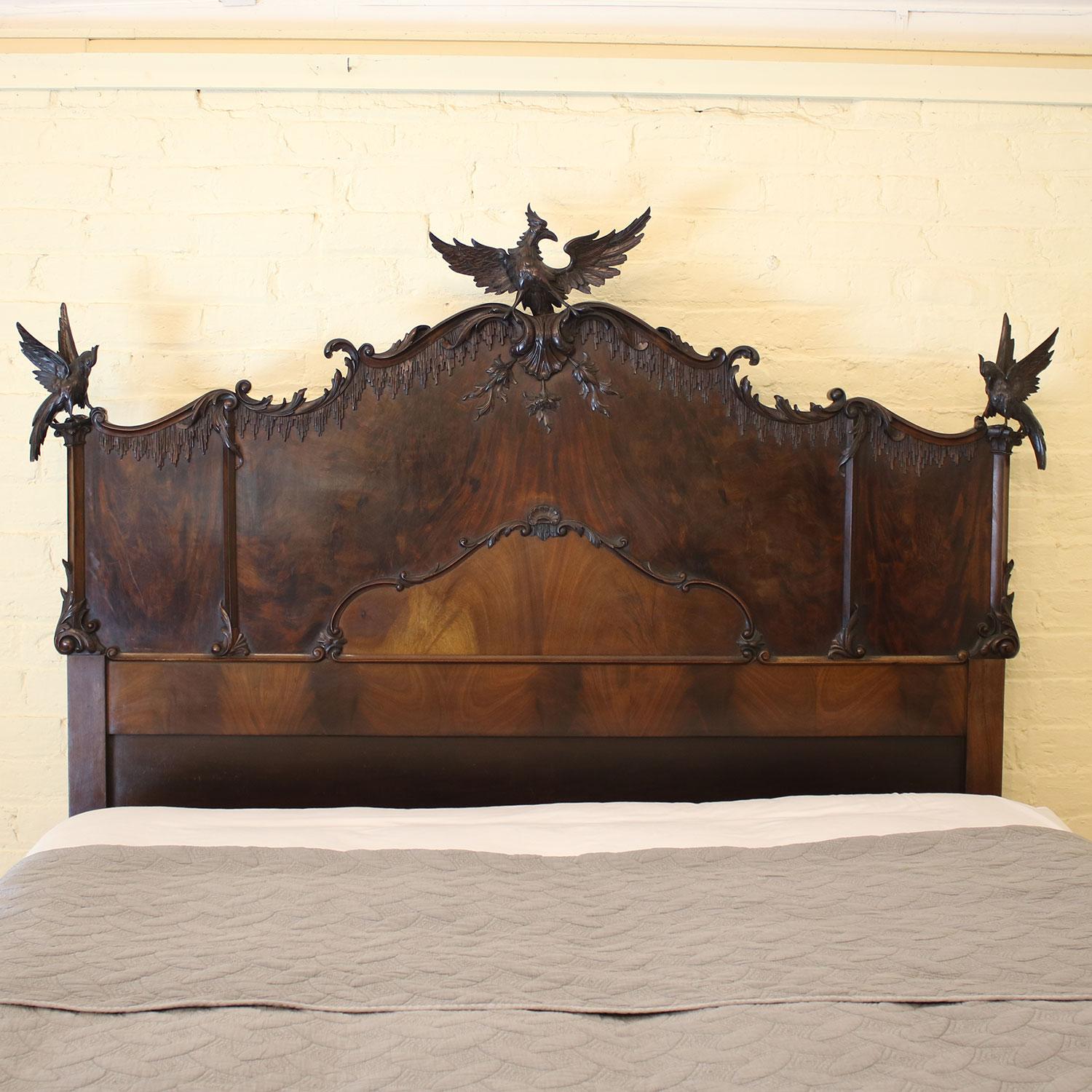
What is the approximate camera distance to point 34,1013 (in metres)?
0.94

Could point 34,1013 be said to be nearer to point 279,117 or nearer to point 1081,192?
point 279,117

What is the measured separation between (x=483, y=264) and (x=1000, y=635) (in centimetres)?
130

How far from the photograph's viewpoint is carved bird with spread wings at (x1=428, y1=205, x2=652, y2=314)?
1.69m

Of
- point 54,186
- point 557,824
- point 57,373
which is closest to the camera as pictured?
point 557,824

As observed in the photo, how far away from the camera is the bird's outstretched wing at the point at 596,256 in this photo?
5.62 feet

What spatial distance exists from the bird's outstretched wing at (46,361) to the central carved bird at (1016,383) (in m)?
1.84

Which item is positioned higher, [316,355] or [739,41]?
[739,41]

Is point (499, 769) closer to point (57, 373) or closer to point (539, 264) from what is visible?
point (539, 264)

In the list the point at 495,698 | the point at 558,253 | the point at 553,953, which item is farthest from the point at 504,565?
the point at 553,953

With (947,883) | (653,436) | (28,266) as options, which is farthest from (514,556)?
(28,266)

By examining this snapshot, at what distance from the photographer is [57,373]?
66.4 inches

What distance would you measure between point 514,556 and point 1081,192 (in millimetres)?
1506

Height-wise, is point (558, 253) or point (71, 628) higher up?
point (558, 253)

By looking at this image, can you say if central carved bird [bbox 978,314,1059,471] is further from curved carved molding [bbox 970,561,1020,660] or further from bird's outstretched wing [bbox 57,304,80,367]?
bird's outstretched wing [bbox 57,304,80,367]
